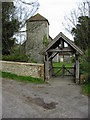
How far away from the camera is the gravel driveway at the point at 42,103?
8250 mm

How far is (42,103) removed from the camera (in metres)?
9.83

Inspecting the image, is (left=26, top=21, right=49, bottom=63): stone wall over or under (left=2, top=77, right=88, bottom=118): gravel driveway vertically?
over

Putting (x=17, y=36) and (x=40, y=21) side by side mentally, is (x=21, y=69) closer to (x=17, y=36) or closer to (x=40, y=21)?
(x=17, y=36)

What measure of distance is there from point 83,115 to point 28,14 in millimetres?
18674

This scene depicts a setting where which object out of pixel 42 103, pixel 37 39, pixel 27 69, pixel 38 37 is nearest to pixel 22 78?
pixel 27 69

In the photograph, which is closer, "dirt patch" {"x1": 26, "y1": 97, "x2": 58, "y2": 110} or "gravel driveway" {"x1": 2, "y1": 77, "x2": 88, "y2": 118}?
"gravel driveway" {"x1": 2, "y1": 77, "x2": 88, "y2": 118}

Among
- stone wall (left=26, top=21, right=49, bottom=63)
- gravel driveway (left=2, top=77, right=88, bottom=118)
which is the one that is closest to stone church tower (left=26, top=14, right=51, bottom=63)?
stone wall (left=26, top=21, right=49, bottom=63)

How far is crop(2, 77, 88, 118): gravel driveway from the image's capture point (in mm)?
8250

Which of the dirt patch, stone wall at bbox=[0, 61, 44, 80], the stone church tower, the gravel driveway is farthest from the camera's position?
the stone church tower

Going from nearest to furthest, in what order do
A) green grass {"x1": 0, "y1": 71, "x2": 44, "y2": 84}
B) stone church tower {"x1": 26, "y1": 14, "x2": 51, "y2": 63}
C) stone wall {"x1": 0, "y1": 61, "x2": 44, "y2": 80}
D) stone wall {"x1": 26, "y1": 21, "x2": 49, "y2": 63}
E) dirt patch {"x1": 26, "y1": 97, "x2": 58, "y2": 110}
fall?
dirt patch {"x1": 26, "y1": 97, "x2": 58, "y2": 110}, green grass {"x1": 0, "y1": 71, "x2": 44, "y2": 84}, stone wall {"x1": 0, "y1": 61, "x2": 44, "y2": 80}, stone wall {"x1": 26, "y1": 21, "x2": 49, "y2": 63}, stone church tower {"x1": 26, "y1": 14, "x2": 51, "y2": 63}

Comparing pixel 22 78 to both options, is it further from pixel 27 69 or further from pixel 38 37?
pixel 38 37

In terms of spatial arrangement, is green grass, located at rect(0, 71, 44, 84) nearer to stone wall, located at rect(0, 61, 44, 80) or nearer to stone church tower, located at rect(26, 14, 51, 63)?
stone wall, located at rect(0, 61, 44, 80)

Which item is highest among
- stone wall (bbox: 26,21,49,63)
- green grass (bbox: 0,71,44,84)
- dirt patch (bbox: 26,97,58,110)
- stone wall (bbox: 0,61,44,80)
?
stone wall (bbox: 26,21,49,63)

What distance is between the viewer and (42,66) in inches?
629
